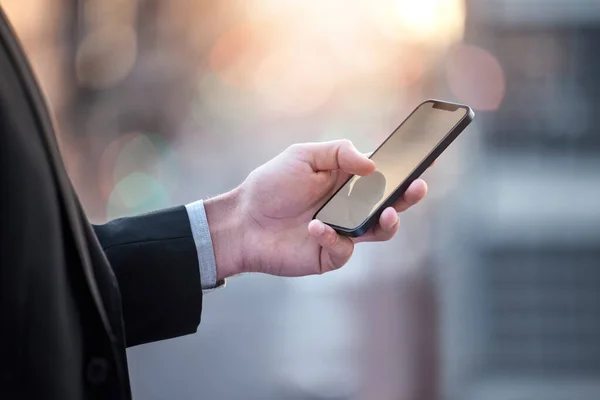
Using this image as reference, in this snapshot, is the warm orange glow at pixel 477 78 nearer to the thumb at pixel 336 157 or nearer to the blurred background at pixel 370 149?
the blurred background at pixel 370 149

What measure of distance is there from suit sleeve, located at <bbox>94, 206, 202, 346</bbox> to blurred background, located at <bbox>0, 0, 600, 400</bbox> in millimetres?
1776

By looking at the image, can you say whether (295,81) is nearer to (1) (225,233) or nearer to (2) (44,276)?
(1) (225,233)

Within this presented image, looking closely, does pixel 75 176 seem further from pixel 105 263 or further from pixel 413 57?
pixel 105 263

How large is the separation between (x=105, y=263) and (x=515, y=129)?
6.85 ft

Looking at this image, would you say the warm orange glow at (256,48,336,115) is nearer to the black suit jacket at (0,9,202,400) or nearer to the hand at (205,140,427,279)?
the hand at (205,140,427,279)

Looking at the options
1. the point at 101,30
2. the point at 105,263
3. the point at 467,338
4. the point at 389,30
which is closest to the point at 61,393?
the point at 105,263

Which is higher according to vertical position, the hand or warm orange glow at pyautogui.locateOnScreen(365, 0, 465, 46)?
warm orange glow at pyautogui.locateOnScreen(365, 0, 465, 46)

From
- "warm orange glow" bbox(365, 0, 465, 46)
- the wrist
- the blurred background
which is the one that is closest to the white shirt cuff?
the wrist

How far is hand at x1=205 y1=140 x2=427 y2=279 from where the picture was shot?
36.2 inches

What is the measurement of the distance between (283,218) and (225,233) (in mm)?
81

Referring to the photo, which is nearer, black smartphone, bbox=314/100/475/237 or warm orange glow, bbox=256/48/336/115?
black smartphone, bbox=314/100/475/237

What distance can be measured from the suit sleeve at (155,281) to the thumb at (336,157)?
19cm

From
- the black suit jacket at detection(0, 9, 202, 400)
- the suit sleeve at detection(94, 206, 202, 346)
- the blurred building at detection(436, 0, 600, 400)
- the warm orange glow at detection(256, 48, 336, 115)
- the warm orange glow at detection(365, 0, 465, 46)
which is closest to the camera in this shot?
the black suit jacket at detection(0, 9, 202, 400)

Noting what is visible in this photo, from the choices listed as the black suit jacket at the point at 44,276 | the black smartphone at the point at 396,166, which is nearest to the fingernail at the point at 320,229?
the black smartphone at the point at 396,166
